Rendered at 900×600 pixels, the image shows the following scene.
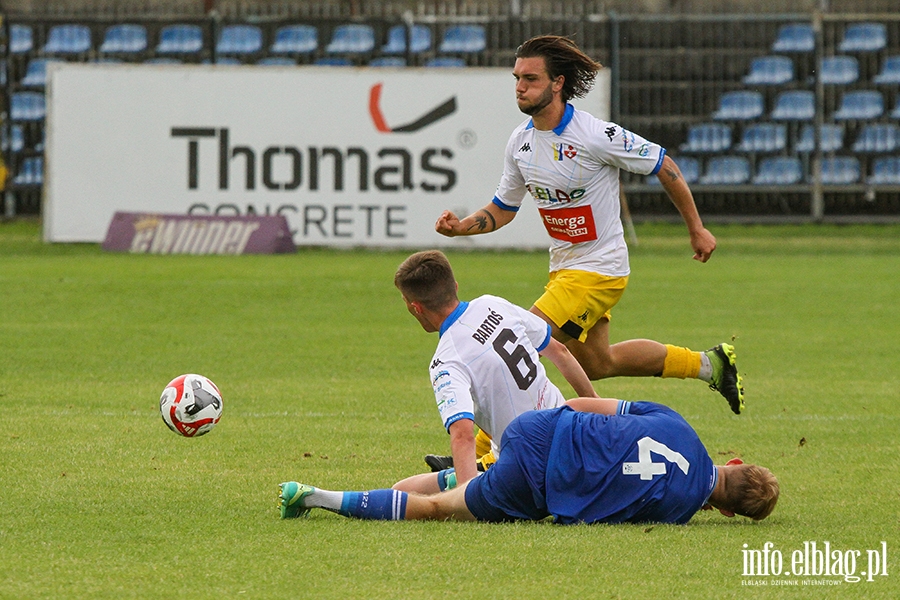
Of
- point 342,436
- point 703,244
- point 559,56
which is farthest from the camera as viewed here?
point 342,436

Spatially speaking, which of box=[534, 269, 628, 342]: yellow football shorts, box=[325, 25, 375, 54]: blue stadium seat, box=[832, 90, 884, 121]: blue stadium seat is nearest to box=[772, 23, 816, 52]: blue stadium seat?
box=[832, 90, 884, 121]: blue stadium seat

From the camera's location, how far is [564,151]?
7379mm

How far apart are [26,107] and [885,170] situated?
16414mm

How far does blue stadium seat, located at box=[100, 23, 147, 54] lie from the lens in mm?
26484

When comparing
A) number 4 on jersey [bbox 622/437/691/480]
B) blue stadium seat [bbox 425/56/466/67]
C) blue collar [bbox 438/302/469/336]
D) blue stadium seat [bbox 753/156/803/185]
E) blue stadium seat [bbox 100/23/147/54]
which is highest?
blue stadium seat [bbox 100/23/147/54]

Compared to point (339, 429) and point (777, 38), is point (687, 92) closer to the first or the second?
point (777, 38)

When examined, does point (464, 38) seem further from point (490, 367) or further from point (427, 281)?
point (490, 367)

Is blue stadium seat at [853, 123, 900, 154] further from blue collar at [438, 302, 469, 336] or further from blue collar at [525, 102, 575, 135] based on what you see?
blue collar at [438, 302, 469, 336]

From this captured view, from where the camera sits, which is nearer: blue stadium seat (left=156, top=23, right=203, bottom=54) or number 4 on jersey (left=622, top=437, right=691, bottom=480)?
number 4 on jersey (left=622, top=437, right=691, bottom=480)

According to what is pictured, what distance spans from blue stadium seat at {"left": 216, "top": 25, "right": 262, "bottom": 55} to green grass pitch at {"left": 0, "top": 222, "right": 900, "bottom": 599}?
1009cm

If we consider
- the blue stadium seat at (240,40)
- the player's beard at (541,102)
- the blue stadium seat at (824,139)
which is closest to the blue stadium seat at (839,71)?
the blue stadium seat at (824,139)

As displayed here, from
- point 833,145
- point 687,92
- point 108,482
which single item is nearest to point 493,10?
point 687,92

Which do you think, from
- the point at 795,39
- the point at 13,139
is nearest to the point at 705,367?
the point at 795,39

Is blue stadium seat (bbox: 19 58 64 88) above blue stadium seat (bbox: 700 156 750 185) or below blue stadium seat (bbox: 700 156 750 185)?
above
